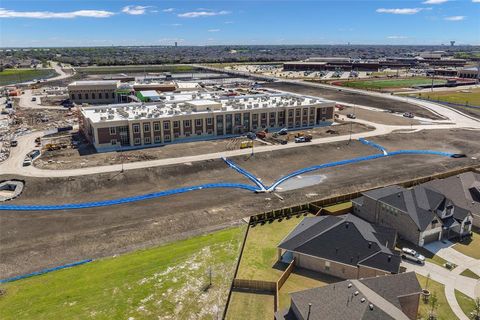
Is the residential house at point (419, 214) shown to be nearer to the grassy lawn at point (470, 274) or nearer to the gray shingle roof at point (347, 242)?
the gray shingle roof at point (347, 242)

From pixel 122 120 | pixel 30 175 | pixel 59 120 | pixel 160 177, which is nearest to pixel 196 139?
pixel 122 120

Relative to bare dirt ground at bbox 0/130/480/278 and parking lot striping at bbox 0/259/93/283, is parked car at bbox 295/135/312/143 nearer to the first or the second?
bare dirt ground at bbox 0/130/480/278

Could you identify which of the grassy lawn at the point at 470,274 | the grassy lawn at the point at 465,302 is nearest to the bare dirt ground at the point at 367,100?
the grassy lawn at the point at 470,274

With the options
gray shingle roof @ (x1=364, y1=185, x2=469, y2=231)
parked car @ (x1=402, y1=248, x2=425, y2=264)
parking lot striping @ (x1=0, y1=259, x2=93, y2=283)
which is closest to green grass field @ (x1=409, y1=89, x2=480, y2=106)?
gray shingle roof @ (x1=364, y1=185, x2=469, y2=231)

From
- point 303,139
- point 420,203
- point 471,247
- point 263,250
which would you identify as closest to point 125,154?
point 303,139

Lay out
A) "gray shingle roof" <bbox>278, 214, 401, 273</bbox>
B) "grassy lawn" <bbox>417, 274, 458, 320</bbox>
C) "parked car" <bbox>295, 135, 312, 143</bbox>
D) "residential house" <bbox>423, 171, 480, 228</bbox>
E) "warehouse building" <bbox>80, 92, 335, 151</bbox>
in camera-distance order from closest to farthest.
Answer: "grassy lawn" <bbox>417, 274, 458, 320</bbox> < "gray shingle roof" <bbox>278, 214, 401, 273</bbox> < "residential house" <bbox>423, 171, 480, 228</bbox> < "warehouse building" <bbox>80, 92, 335, 151</bbox> < "parked car" <bbox>295, 135, 312, 143</bbox>

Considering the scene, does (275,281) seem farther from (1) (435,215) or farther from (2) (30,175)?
(2) (30,175)
